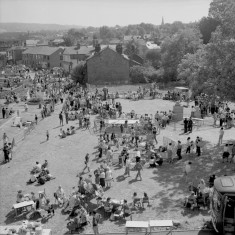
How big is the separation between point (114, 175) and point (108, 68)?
43.8m

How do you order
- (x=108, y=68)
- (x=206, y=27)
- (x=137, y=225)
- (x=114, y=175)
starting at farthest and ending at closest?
(x=206, y=27) → (x=108, y=68) → (x=114, y=175) → (x=137, y=225)

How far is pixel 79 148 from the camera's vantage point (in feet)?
80.7

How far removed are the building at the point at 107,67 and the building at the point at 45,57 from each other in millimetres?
33263

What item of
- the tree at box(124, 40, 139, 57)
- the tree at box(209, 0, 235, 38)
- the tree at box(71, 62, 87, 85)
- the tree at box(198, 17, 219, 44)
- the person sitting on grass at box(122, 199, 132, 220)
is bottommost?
the person sitting on grass at box(122, 199, 132, 220)

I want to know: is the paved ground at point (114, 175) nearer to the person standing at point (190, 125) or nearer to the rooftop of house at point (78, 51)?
the person standing at point (190, 125)

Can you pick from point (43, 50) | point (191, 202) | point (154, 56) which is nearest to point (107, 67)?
point (154, 56)

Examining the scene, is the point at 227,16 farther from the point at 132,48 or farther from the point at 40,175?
the point at 132,48

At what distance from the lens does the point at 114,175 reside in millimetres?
19250

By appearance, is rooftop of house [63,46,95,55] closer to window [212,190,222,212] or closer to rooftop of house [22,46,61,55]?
rooftop of house [22,46,61,55]

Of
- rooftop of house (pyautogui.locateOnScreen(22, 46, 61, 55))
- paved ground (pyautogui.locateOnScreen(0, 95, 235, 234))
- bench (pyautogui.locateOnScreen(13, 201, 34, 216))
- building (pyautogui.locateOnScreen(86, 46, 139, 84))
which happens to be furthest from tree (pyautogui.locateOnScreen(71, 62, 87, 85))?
bench (pyautogui.locateOnScreen(13, 201, 34, 216))

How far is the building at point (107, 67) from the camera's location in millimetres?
60156

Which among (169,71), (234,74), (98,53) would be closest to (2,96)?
(98,53)

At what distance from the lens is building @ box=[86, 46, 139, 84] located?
60.2 metres

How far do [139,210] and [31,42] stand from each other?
14157cm
